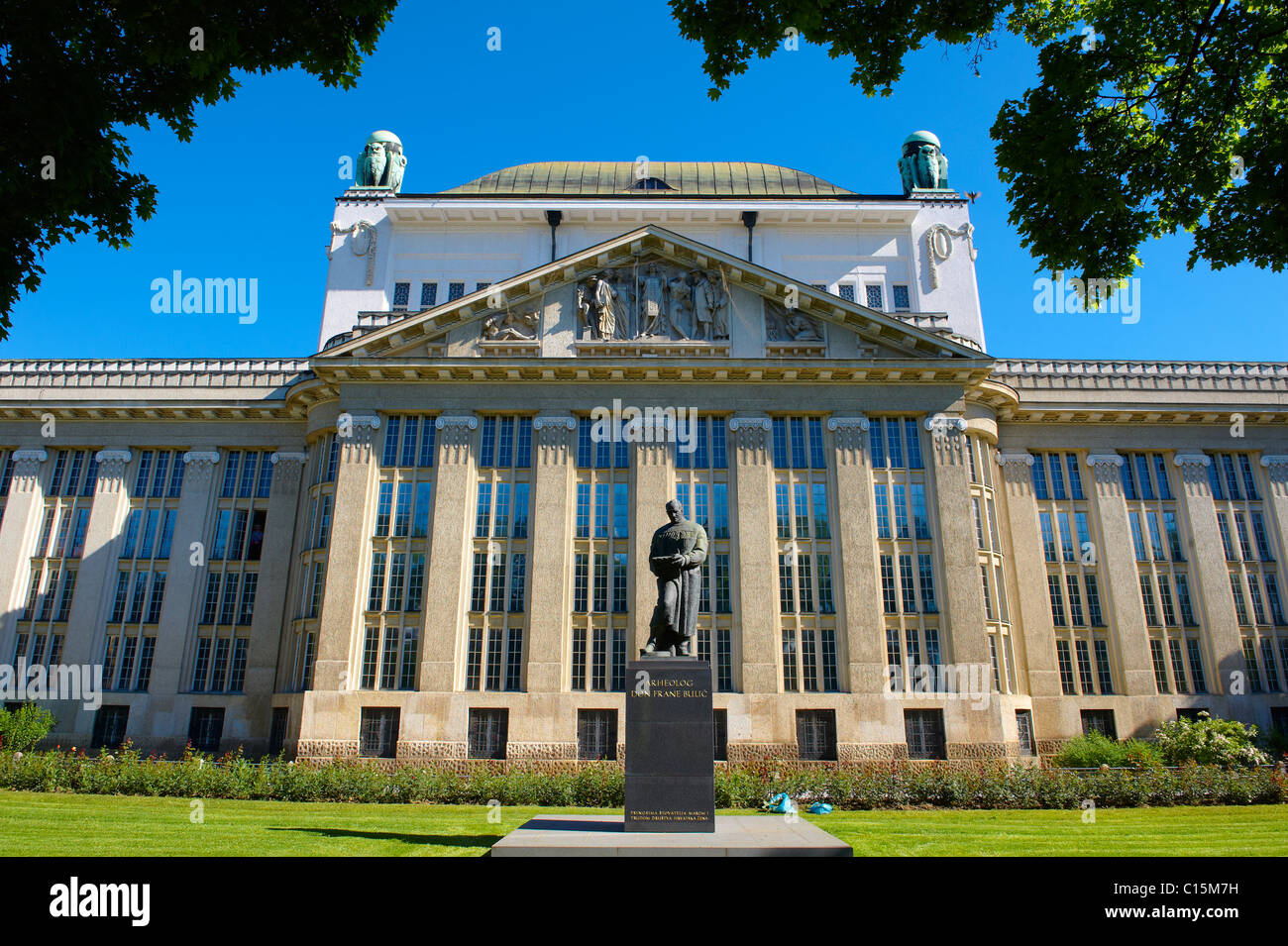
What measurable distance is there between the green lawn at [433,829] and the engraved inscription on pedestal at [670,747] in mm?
3214

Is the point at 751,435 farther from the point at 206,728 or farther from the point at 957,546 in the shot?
the point at 206,728

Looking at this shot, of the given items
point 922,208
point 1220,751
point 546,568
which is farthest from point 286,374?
point 1220,751

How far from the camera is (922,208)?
157 ft

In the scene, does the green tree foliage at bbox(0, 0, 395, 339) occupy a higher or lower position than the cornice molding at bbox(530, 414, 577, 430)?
lower

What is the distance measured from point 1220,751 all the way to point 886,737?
12473mm

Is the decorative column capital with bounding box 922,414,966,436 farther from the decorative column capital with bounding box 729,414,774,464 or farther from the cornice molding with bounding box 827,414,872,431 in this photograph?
the decorative column capital with bounding box 729,414,774,464

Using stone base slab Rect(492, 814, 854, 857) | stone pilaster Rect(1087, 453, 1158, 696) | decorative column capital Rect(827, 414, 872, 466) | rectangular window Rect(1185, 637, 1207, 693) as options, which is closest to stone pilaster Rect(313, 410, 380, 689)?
decorative column capital Rect(827, 414, 872, 466)

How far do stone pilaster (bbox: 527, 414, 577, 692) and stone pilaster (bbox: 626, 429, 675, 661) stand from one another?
2761 millimetres

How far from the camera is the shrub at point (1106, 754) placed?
102 feet

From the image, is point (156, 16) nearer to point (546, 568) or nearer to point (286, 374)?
point (546, 568)

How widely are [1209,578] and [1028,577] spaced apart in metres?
8.42

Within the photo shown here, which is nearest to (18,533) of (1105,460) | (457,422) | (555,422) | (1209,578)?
(457,422)

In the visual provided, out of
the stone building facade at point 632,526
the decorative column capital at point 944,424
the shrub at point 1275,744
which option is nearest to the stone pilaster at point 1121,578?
the stone building facade at point 632,526

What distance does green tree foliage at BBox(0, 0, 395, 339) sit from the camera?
38.4 feet
